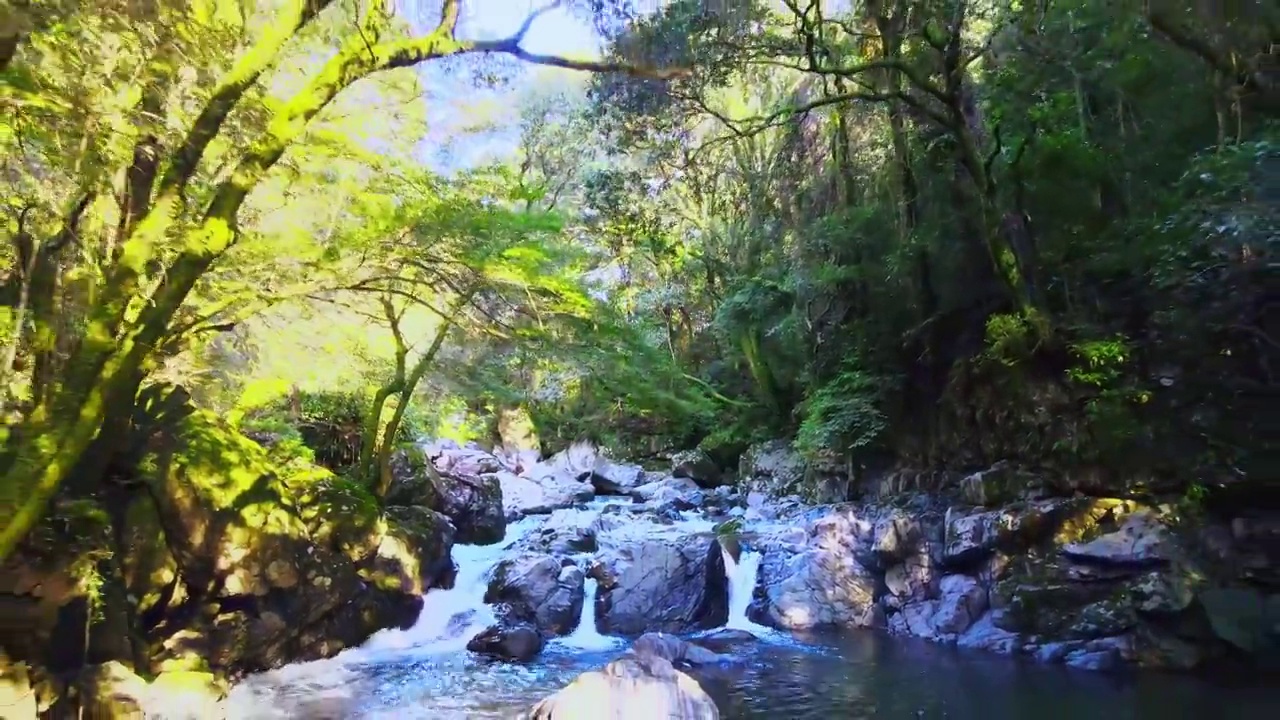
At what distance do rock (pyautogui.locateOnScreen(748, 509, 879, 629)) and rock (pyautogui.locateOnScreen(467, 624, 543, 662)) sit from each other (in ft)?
9.05

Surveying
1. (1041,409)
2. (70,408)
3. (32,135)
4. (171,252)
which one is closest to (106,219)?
(171,252)

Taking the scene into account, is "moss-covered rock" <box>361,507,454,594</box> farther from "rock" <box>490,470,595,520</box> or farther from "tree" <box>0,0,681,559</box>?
"tree" <box>0,0,681,559</box>

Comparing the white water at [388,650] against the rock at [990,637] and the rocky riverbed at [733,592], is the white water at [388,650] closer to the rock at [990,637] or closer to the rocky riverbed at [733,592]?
the rocky riverbed at [733,592]

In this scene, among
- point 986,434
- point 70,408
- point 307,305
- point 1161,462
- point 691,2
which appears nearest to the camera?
point 70,408

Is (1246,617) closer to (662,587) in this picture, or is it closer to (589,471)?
(662,587)

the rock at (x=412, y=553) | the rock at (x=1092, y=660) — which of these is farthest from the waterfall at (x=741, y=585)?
the rock at (x=412, y=553)

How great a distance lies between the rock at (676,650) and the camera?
7.70 meters

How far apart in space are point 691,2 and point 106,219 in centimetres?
517

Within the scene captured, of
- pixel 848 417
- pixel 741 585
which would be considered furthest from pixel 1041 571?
pixel 848 417

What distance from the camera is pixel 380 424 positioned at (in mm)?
11328

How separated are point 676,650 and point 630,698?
3112 mm

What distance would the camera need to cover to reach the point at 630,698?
16.1ft

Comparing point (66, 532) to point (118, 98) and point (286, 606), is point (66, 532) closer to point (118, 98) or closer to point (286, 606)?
point (286, 606)

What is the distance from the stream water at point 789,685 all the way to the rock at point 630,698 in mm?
1307
